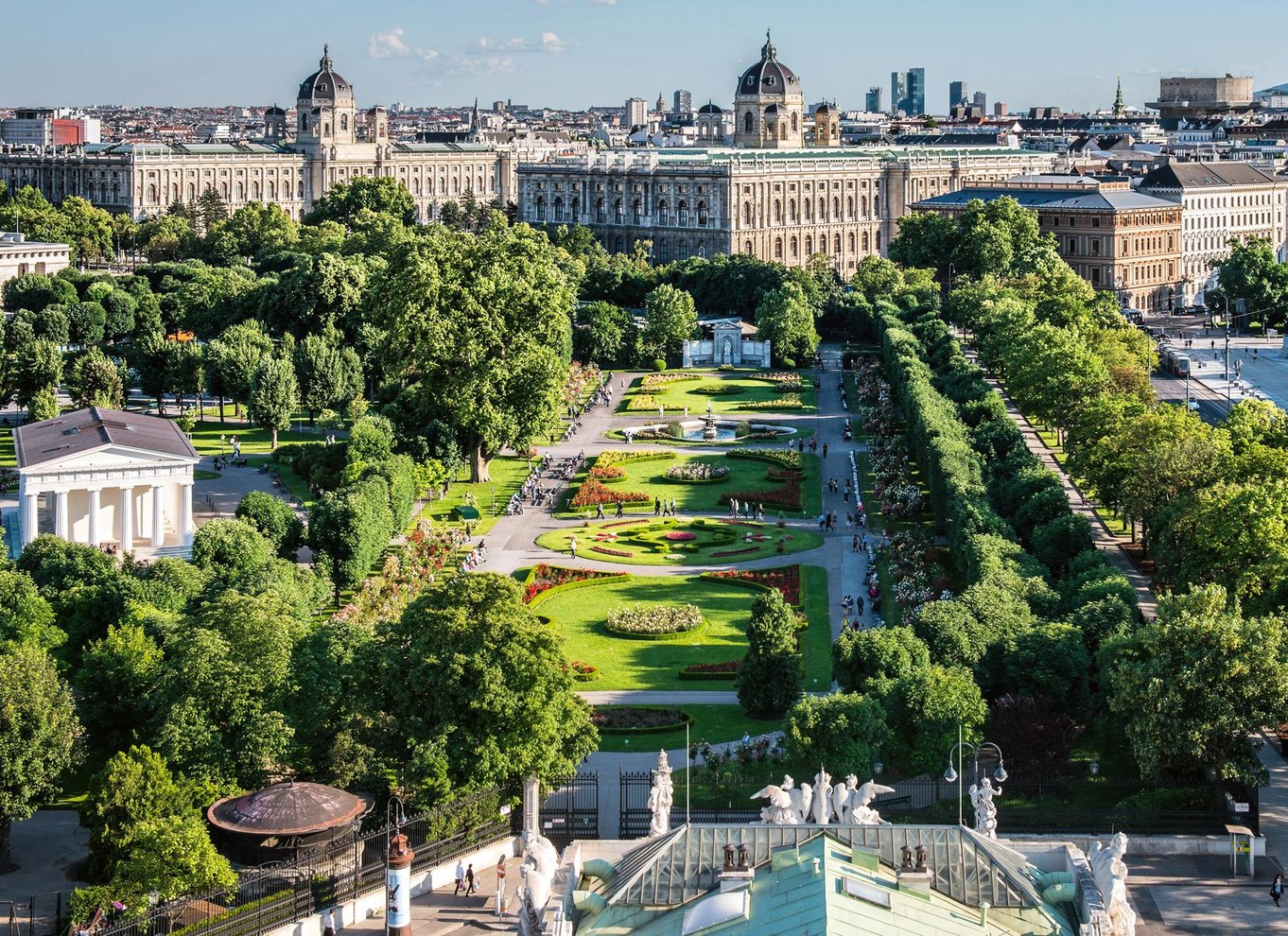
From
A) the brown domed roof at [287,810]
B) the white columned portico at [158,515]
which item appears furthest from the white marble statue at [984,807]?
the white columned portico at [158,515]

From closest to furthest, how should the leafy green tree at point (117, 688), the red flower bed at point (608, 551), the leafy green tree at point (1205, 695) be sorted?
the leafy green tree at point (1205, 695) < the leafy green tree at point (117, 688) < the red flower bed at point (608, 551)

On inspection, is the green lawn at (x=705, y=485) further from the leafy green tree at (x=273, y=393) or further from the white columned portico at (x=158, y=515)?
the white columned portico at (x=158, y=515)

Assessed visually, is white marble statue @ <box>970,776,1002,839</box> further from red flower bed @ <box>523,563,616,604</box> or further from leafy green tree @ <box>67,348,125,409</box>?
leafy green tree @ <box>67,348,125,409</box>

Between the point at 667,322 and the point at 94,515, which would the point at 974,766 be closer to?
the point at 94,515

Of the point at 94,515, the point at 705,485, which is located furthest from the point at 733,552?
the point at 94,515

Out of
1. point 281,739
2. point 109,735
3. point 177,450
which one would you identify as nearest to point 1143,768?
point 281,739
